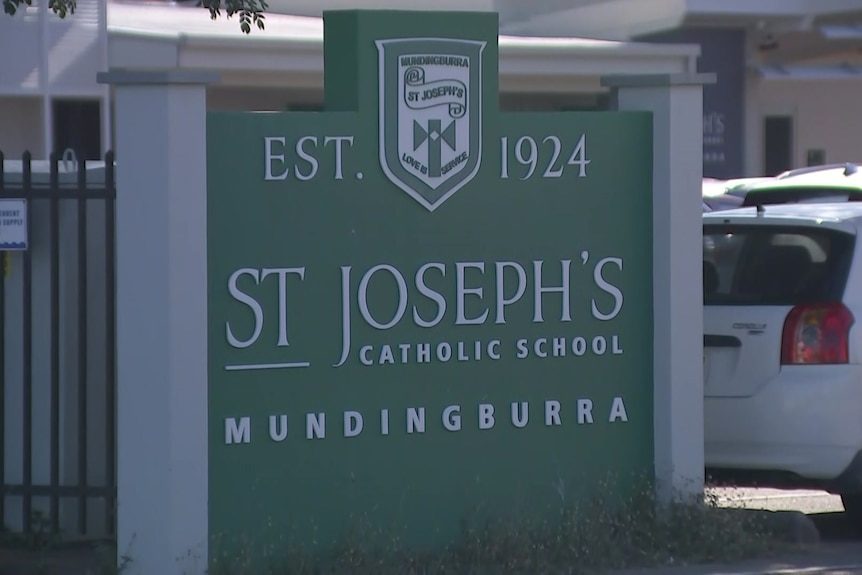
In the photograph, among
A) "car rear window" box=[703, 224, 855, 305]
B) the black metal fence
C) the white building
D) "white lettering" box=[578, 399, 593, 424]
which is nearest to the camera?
"white lettering" box=[578, 399, 593, 424]

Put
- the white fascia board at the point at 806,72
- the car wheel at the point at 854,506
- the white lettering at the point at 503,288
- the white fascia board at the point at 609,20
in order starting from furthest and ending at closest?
the white fascia board at the point at 806,72, the white fascia board at the point at 609,20, the car wheel at the point at 854,506, the white lettering at the point at 503,288

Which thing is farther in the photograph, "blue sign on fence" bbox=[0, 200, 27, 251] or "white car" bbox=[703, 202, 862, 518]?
"white car" bbox=[703, 202, 862, 518]

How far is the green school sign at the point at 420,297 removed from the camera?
645cm

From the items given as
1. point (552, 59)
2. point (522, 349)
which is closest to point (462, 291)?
point (522, 349)

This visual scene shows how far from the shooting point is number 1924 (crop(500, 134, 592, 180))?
7.00m

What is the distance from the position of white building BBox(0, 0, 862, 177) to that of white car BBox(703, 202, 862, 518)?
1078 cm

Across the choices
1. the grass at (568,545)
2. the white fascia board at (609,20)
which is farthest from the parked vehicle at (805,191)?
the white fascia board at (609,20)

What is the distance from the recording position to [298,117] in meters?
6.54

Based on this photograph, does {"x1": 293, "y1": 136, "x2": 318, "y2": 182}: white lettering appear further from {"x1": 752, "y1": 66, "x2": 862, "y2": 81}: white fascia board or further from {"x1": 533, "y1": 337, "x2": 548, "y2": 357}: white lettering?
{"x1": 752, "y1": 66, "x2": 862, "y2": 81}: white fascia board

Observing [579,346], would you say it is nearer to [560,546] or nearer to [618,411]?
[618,411]

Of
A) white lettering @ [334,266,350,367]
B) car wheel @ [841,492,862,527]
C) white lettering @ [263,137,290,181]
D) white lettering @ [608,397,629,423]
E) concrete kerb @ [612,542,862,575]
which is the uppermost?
white lettering @ [263,137,290,181]

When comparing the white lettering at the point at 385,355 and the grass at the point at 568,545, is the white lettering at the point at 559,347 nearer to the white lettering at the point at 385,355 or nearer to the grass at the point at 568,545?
the grass at the point at 568,545

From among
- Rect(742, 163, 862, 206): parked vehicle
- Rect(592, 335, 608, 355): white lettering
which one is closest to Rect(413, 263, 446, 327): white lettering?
Rect(592, 335, 608, 355): white lettering

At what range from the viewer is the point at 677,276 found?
7.28 meters
